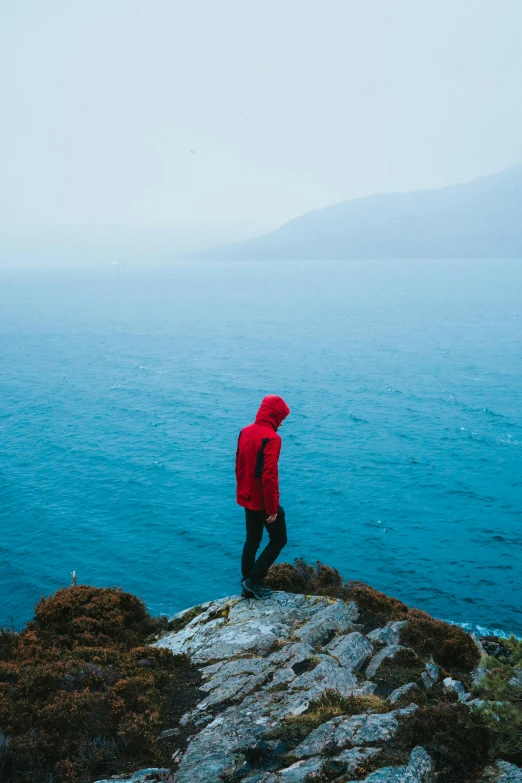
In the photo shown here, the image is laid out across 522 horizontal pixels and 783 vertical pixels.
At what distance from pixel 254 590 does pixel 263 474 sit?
9.11 ft

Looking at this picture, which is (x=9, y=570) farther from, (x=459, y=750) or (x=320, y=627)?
(x=459, y=750)

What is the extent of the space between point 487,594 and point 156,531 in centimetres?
1628

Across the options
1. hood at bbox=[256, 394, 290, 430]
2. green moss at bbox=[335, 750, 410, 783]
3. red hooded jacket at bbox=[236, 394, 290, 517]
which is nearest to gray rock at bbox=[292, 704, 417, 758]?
green moss at bbox=[335, 750, 410, 783]

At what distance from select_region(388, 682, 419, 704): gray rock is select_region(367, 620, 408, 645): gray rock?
158 centimetres

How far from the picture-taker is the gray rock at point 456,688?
310 inches

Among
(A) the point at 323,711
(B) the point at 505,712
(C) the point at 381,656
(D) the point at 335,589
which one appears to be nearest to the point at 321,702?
(A) the point at 323,711

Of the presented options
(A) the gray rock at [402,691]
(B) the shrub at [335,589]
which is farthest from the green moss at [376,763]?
(B) the shrub at [335,589]

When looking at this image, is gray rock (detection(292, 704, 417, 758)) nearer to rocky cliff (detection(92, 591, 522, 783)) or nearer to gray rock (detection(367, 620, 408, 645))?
rocky cliff (detection(92, 591, 522, 783))

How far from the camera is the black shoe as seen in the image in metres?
10.9

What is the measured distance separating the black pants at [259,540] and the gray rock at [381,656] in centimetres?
214

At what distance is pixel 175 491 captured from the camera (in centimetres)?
3591

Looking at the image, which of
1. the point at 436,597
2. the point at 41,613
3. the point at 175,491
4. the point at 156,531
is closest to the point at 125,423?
the point at 175,491

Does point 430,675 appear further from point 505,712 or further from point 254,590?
point 254,590

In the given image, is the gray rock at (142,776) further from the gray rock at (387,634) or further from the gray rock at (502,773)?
the gray rock at (387,634)
